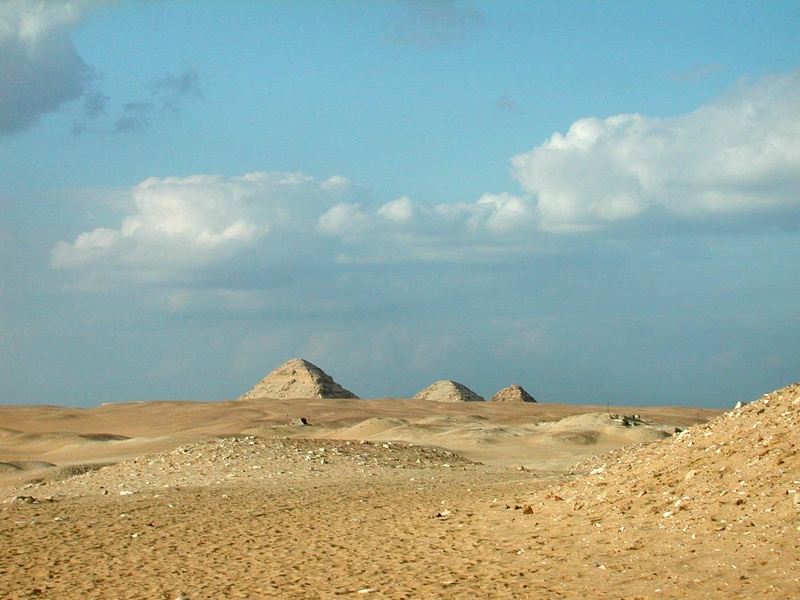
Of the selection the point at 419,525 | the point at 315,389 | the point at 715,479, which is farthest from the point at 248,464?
the point at 315,389

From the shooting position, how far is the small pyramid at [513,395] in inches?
2431

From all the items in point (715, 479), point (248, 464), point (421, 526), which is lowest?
point (421, 526)

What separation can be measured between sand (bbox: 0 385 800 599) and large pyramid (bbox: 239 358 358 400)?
40.0m

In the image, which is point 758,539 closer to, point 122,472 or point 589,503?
point 589,503

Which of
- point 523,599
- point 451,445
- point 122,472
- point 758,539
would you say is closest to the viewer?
point 523,599

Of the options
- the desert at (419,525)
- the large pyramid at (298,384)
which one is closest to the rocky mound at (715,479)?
the desert at (419,525)

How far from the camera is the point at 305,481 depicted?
56.3ft

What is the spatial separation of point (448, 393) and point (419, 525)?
168 feet

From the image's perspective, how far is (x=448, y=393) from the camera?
63188 millimetres

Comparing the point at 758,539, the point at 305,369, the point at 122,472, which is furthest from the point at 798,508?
the point at 305,369

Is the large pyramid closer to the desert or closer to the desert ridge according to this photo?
the desert ridge

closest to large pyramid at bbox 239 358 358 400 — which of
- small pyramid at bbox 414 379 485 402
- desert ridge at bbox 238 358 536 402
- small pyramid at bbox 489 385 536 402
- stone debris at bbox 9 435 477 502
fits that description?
desert ridge at bbox 238 358 536 402

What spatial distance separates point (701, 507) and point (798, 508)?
1.23 metres

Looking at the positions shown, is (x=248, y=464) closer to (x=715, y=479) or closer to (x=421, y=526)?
(x=421, y=526)
